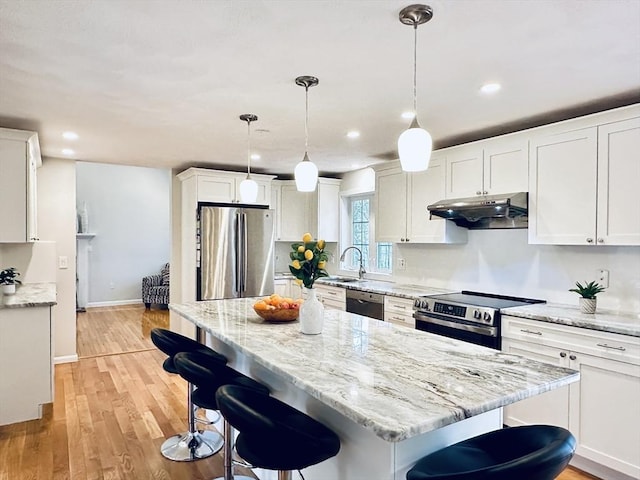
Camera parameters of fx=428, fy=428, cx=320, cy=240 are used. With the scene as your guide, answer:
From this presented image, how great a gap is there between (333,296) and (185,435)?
2.29m

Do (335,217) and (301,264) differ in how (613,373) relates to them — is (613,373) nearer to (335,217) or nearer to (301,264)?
(301,264)

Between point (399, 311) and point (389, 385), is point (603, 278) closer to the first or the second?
point (399, 311)

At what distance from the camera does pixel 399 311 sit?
12.9 feet

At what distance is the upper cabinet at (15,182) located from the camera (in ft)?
11.3

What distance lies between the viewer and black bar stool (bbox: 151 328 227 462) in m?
2.69

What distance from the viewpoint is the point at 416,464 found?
54.6 inches

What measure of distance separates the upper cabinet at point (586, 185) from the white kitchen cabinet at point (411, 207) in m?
0.88

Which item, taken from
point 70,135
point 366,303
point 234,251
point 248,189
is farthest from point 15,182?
point 366,303

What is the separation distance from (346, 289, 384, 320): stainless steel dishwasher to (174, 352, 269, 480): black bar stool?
7.03 ft

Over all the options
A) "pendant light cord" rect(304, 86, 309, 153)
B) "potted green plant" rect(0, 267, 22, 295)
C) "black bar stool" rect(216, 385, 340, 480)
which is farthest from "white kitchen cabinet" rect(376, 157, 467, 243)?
"potted green plant" rect(0, 267, 22, 295)

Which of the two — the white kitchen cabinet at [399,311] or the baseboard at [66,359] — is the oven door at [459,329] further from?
the baseboard at [66,359]

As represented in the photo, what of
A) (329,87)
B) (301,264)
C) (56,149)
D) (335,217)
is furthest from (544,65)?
(56,149)

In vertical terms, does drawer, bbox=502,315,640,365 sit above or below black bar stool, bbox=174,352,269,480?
above

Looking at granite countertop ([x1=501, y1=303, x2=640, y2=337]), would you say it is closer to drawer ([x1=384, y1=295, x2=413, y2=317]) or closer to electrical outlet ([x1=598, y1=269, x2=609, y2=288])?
electrical outlet ([x1=598, y1=269, x2=609, y2=288])
